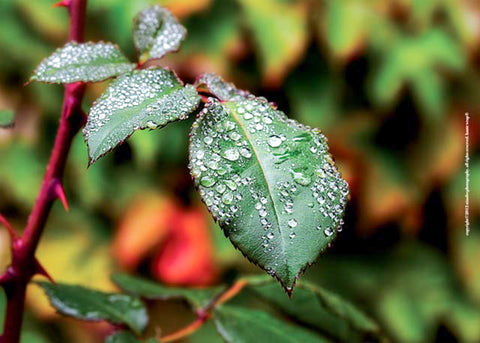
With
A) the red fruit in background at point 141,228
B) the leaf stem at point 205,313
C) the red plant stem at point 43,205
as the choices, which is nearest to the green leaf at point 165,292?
the leaf stem at point 205,313

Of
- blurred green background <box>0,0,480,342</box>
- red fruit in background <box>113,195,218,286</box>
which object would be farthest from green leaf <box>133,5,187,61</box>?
red fruit in background <box>113,195,218,286</box>

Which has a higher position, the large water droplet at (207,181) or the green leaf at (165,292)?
the large water droplet at (207,181)

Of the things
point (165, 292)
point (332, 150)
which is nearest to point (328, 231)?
point (165, 292)

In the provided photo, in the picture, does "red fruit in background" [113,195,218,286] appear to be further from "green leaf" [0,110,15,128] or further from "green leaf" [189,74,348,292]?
"green leaf" [189,74,348,292]

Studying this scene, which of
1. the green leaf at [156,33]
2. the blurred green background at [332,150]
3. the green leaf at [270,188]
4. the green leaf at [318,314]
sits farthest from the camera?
the blurred green background at [332,150]

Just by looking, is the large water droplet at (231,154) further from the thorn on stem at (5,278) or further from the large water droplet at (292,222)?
the thorn on stem at (5,278)

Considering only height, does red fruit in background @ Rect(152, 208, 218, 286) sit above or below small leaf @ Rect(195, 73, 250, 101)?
below
